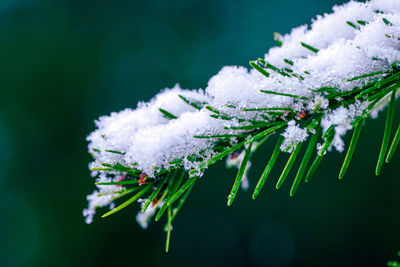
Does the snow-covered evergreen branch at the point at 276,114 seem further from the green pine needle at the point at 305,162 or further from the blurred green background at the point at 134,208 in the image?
the blurred green background at the point at 134,208

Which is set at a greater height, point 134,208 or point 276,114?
point 134,208

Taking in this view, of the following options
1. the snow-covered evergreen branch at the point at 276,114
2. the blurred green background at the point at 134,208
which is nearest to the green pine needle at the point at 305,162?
the snow-covered evergreen branch at the point at 276,114

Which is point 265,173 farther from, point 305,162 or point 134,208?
point 134,208

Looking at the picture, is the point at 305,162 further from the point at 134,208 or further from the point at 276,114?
the point at 134,208

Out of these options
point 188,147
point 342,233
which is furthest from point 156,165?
point 342,233

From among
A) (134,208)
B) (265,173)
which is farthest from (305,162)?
(134,208)

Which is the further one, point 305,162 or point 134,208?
point 134,208
